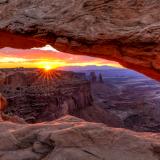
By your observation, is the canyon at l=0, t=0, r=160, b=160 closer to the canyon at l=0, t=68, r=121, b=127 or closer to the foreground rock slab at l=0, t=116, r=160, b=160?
the foreground rock slab at l=0, t=116, r=160, b=160

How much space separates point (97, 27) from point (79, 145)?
11.1 ft

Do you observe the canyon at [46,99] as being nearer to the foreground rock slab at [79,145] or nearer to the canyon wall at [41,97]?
the canyon wall at [41,97]

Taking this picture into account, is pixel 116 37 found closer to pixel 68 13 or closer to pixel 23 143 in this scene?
pixel 68 13

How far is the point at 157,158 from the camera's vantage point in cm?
790

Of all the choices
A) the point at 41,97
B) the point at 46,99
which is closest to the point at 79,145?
the point at 41,97

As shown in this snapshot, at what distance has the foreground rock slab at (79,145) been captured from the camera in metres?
8.05

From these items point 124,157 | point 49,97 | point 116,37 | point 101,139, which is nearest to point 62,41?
point 116,37

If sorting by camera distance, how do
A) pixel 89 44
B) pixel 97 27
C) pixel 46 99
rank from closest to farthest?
1. pixel 97 27
2. pixel 89 44
3. pixel 46 99

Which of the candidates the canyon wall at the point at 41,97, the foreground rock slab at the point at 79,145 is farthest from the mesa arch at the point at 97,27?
the canyon wall at the point at 41,97

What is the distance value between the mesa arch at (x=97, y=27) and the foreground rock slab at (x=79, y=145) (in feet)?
7.39

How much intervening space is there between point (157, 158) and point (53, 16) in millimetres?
5101

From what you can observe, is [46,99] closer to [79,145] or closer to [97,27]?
[97,27]

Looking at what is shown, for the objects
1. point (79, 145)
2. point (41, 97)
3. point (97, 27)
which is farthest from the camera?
point (41, 97)

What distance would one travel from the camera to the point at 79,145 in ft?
27.8
